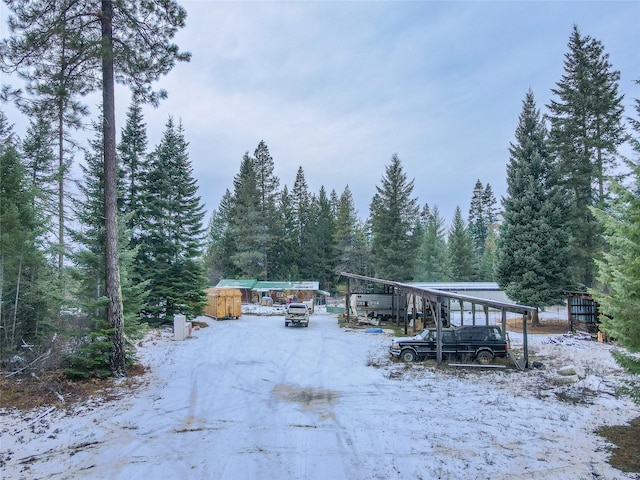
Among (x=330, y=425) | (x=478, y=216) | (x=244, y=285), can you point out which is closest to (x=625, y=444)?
(x=330, y=425)

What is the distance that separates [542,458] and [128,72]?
14315 millimetres

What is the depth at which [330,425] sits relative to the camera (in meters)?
8.01

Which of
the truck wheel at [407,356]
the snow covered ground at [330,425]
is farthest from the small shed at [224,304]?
the truck wheel at [407,356]

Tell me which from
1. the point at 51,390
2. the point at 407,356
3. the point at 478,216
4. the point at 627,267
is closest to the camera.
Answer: the point at 627,267

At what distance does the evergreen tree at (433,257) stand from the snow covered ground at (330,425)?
121 ft

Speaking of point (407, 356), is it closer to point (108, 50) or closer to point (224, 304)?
point (108, 50)

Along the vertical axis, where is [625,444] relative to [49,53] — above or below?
below

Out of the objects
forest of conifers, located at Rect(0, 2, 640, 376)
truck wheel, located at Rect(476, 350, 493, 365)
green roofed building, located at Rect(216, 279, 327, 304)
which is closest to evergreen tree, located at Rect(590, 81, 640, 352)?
forest of conifers, located at Rect(0, 2, 640, 376)

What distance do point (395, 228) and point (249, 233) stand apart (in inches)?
713

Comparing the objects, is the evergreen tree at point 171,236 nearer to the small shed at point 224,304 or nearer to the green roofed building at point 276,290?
the small shed at point 224,304

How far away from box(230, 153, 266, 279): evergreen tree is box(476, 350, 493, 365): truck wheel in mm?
34846

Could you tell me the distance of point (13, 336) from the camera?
1117 centimetres

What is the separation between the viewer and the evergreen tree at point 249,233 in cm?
4669

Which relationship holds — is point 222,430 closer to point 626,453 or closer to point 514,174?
point 626,453
